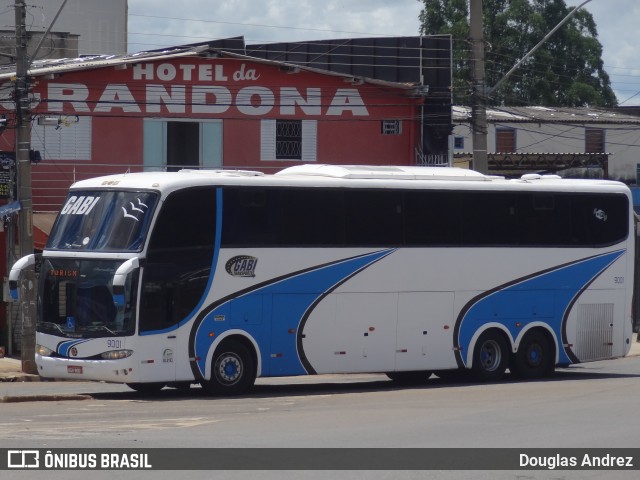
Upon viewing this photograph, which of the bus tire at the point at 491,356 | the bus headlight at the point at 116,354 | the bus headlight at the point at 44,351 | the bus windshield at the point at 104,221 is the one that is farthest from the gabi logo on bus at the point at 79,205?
the bus tire at the point at 491,356

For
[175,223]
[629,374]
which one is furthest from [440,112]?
[175,223]

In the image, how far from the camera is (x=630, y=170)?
66.4 metres

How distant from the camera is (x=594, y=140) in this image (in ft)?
210

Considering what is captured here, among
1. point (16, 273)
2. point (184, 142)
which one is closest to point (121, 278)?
point (16, 273)

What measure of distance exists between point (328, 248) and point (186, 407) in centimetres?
435

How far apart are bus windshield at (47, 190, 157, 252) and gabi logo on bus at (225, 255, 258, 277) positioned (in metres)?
1.66

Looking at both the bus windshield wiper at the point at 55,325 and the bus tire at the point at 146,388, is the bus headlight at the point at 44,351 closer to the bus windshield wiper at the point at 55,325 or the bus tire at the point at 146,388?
the bus windshield wiper at the point at 55,325

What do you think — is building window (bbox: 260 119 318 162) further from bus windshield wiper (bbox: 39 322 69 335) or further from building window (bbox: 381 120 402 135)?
bus windshield wiper (bbox: 39 322 69 335)

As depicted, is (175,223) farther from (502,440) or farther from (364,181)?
(502,440)

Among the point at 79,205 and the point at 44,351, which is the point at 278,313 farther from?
the point at 44,351

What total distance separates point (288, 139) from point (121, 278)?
1782cm

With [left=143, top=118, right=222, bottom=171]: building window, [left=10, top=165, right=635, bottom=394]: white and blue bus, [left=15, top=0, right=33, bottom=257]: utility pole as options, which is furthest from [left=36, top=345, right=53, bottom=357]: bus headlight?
[left=143, top=118, right=222, bottom=171]: building window

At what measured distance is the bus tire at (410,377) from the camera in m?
22.8

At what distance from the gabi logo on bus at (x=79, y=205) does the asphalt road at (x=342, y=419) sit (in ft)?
10.1
